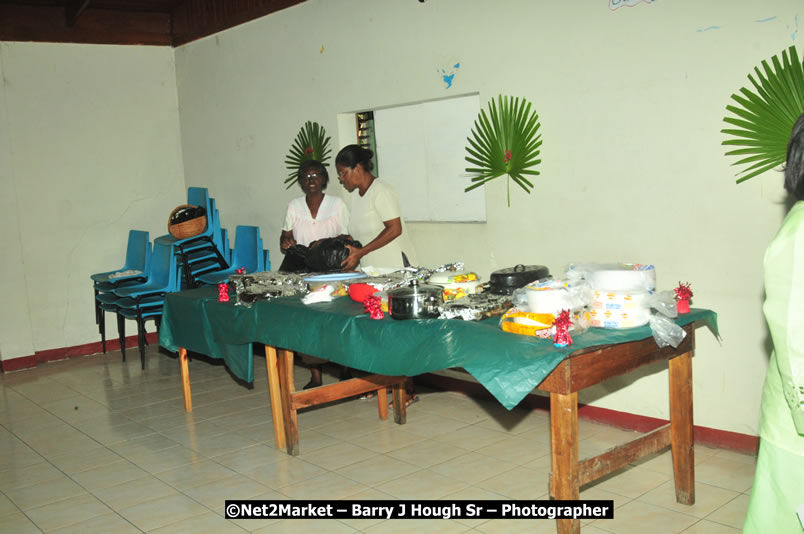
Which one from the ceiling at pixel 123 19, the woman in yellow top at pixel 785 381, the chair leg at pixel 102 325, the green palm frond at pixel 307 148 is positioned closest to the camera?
the woman in yellow top at pixel 785 381

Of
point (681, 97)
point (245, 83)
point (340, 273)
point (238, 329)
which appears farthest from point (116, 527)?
point (245, 83)

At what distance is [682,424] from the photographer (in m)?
3.10

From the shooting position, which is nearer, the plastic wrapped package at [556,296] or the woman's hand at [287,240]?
the plastic wrapped package at [556,296]

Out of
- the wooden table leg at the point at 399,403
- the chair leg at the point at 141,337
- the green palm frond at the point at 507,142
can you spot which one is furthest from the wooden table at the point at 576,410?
the chair leg at the point at 141,337

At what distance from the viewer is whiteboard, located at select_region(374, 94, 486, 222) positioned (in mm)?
4863

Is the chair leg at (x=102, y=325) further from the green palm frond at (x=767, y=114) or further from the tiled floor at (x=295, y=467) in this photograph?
the green palm frond at (x=767, y=114)

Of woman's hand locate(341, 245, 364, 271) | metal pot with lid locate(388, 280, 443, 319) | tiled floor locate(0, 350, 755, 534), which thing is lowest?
tiled floor locate(0, 350, 755, 534)

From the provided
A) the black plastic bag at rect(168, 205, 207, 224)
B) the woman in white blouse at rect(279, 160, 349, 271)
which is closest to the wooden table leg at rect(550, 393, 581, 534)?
the woman in white blouse at rect(279, 160, 349, 271)

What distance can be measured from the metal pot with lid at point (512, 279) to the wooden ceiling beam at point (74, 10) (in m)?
4.91

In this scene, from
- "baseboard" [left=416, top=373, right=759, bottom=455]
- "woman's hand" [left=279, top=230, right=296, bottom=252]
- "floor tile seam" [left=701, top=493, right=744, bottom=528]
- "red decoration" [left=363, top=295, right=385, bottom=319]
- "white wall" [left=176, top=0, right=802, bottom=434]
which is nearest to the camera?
"floor tile seam" [left=701, top=493, right=744, bottom=528]

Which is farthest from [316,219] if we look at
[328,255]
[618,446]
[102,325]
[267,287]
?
[102,325]

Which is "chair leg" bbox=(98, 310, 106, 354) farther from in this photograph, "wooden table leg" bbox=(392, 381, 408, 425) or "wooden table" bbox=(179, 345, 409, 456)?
"wooden table leg" bbox=(392, 381, 408, 425)

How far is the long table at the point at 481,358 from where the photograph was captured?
2629 mm

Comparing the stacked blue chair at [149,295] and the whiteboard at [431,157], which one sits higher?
the whiteboard at [431,157]
